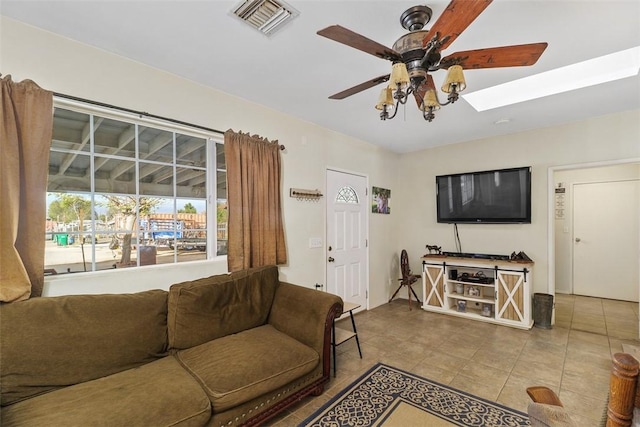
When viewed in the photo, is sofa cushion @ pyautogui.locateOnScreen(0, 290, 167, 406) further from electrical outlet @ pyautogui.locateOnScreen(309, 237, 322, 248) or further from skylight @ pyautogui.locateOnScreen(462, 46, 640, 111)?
skylight @ pyautogui.locateOnScreen(462, 46, 640, 111)

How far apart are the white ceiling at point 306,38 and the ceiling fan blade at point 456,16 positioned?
0.39 meters

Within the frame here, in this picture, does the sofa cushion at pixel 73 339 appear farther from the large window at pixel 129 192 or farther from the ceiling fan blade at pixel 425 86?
the ceiling fan blade at pixel 425 86

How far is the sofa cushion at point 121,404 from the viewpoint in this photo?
1316 mm

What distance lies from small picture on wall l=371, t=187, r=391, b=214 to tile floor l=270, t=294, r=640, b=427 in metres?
1.62

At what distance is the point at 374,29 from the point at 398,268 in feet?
13.4

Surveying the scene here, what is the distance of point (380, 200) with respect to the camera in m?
4.65

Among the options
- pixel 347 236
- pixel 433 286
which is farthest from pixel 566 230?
pixel 347 236

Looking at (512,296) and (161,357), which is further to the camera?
(512,296)

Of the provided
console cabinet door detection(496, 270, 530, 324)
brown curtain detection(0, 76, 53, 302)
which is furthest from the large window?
console cabinet door detection(496, 270, 530, 324)

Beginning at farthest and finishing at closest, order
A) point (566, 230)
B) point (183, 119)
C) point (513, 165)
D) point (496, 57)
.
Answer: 1. point (566, 230)
2. point (513, 165)
3. point (183, 119)
4. point (496, 57)

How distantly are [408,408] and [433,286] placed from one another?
244cm

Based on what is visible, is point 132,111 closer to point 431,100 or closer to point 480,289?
point 431,100

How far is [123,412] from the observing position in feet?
4.46

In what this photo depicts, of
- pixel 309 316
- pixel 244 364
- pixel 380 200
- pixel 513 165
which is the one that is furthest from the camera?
pixel 380 200
